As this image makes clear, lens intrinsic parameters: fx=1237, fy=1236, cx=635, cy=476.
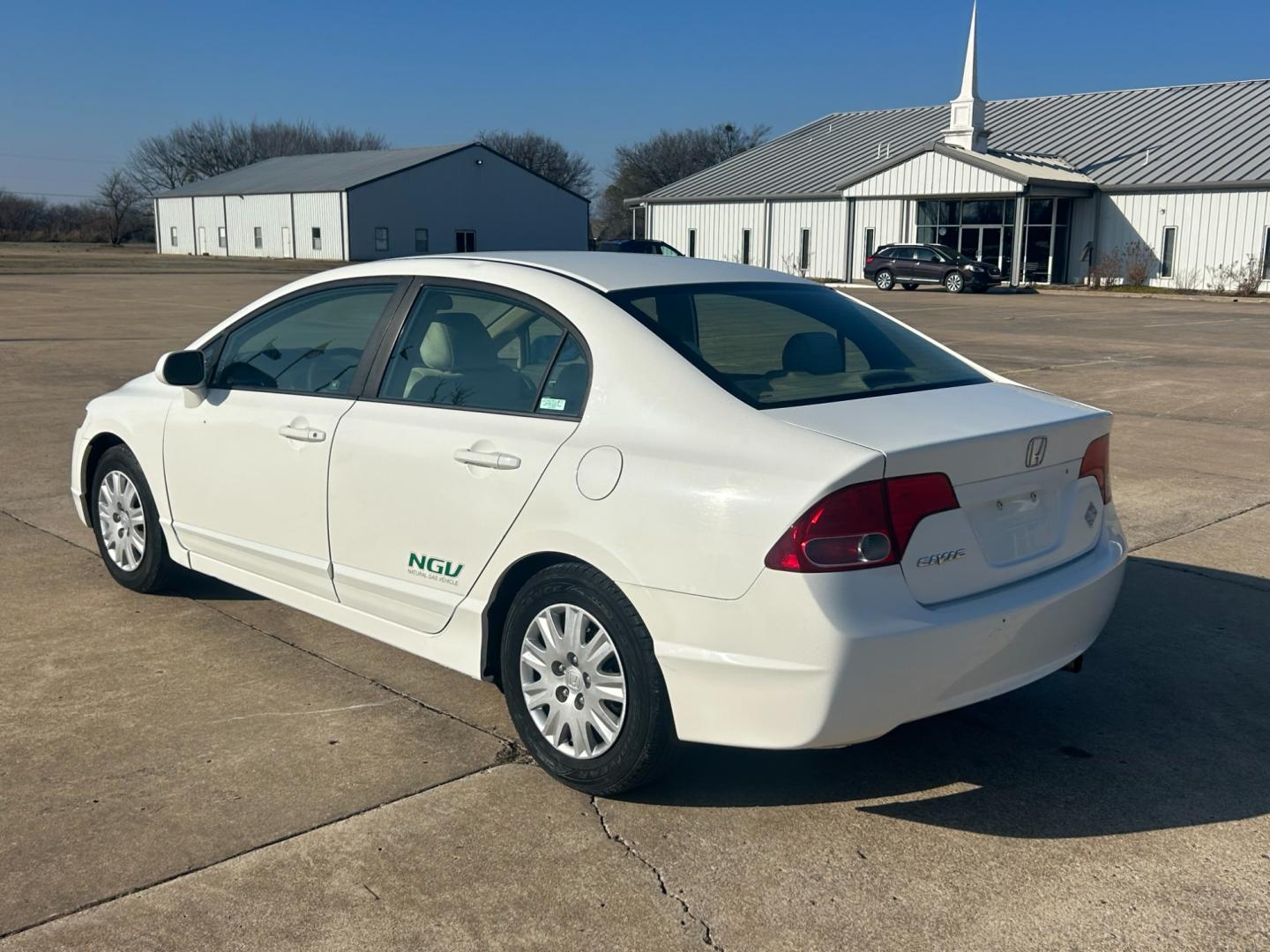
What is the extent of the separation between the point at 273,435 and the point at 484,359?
1025mm

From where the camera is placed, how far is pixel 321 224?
67250 mm

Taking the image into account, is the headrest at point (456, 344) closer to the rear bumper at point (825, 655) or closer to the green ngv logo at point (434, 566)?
the green ngv logo at point (434, 566)

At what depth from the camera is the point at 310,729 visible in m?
4.28

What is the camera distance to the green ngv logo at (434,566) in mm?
4094

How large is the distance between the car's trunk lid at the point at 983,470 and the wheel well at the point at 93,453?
11.9ft

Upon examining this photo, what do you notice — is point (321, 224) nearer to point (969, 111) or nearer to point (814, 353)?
point (969, 111)

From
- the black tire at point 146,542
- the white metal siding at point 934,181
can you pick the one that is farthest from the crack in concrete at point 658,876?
the white metal siding at point 934,181

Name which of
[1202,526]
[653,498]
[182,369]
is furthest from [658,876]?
[1202,526]

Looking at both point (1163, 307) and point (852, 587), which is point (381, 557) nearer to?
point (852, 587)

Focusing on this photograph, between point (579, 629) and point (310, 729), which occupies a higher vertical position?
point (579, 629)

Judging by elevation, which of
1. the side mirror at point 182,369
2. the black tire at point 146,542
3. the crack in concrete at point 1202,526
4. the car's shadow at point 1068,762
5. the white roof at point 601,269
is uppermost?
the white roof at point 601,269

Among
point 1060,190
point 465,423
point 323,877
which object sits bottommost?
point 323,877

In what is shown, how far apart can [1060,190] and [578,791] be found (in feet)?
145

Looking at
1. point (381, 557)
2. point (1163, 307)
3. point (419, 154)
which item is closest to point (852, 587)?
point (381, 557)
